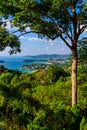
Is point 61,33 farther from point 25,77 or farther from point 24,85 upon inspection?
point 25,77

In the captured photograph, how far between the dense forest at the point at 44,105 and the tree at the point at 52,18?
2.65 metres

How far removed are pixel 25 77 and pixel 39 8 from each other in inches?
637

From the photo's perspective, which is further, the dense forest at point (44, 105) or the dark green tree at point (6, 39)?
the dark green tree at point (6, 39)

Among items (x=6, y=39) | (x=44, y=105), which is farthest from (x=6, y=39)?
(x=44, y=105)

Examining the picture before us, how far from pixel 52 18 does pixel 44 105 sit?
18.5 ft

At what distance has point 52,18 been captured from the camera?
22078 mm

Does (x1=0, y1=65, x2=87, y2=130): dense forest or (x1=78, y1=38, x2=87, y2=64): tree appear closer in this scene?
(x1=0, y1=65, x2=87, y2=130): dense forest

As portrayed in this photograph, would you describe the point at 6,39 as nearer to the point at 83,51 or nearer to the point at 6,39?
the point at 6,39

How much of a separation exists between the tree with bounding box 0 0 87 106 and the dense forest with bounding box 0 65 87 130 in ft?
8.70

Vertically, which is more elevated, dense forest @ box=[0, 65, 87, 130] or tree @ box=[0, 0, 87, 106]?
tree @ box=[0, 0, 87, 106]

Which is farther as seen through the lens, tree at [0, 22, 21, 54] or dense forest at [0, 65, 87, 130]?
tree at [0, 22, 21, 54]

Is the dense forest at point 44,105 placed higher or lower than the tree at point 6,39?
lower

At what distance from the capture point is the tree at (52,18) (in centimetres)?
2059

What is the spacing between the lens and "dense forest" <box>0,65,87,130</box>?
1748 centimetres
